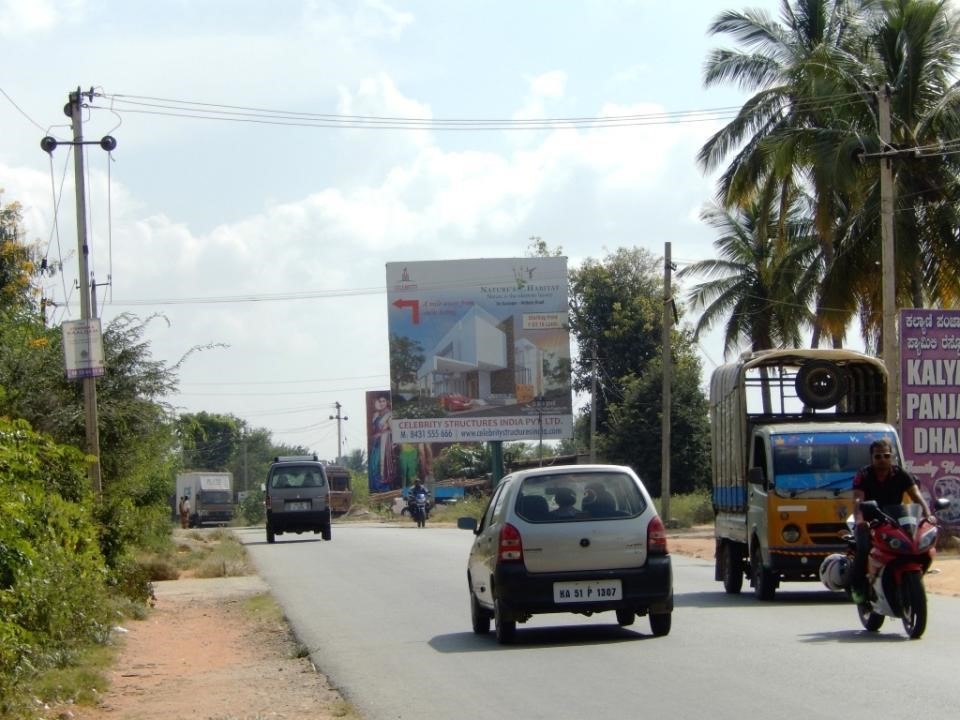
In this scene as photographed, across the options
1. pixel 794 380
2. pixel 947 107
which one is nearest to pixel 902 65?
pixel 947 107

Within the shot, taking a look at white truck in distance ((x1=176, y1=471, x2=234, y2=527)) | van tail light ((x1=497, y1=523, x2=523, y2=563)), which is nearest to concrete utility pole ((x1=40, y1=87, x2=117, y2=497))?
van tail light ((x1=497, y1=523, x2=523, y2=563))

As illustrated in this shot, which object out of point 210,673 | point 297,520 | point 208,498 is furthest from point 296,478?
point 208,498

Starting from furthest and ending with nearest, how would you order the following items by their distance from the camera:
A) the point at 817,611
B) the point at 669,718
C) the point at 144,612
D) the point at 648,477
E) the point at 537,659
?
the point at 648,477
the point at 144,612
the point at 817,611
the point at 537,659
the point at 669,718

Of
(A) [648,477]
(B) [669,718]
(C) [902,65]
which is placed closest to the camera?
(B) [669,718]

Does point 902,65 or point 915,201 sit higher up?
point 902,65

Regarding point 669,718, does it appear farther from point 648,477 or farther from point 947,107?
point 648,477

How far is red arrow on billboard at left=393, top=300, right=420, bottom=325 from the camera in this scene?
4997 cm

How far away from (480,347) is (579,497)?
124 feet

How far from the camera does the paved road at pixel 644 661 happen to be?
906 centimetres

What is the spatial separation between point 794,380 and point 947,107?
13426 millimetres

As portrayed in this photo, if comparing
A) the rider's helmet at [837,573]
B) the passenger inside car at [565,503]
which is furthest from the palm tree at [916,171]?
the passenger inside car at [565,503]

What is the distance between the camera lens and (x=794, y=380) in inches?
776

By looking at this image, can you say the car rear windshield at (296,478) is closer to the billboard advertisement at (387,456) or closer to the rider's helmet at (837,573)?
the rider's helmet at (837,573)

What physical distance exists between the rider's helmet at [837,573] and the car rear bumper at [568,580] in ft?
5.66
